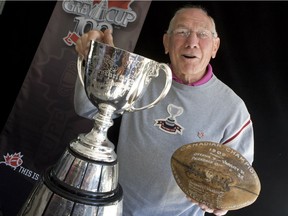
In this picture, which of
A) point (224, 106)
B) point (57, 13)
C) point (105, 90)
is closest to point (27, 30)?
point (57, 13)

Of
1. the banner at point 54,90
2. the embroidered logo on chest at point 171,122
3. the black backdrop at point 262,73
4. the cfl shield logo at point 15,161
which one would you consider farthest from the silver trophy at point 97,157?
the cfl shield logo at point 15,161

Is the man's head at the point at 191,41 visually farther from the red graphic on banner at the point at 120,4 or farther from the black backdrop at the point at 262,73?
the red graphic on banner at the point at 120,4

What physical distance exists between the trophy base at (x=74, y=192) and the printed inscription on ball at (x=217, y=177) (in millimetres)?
318

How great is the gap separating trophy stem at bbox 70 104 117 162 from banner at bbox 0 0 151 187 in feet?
3.80

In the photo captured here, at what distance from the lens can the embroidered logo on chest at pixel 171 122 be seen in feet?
4.30

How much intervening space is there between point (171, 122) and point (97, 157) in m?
0.63

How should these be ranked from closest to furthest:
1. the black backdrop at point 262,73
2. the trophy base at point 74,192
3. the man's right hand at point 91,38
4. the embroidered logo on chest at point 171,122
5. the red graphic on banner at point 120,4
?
the trophy base at point 74,192 < the man's right hand at point 91,38 < the embroidered logo on chest at point 171,122 < the black backdrop at point 262,73 < the red graphic on banner at point 120,4

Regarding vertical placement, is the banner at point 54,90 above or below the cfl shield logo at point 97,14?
below

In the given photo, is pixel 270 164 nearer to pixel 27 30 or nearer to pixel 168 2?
pixel 168 2

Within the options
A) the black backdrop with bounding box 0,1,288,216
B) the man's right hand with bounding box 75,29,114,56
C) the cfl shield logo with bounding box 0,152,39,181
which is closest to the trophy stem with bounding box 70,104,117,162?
the man's right hand with bounding box 75,29,114,56

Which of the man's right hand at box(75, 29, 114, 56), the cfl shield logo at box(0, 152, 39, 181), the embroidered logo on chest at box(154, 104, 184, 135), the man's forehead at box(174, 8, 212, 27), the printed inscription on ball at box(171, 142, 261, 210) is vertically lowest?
the cfl shield logo at box(0, 152, 39, 181)

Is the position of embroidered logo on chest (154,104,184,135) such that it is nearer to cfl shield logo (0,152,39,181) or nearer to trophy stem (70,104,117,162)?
trophy stem (70,104,117,162)

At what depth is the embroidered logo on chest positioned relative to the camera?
1310 mm

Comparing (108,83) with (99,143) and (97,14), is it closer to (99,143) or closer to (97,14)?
(99,143)
